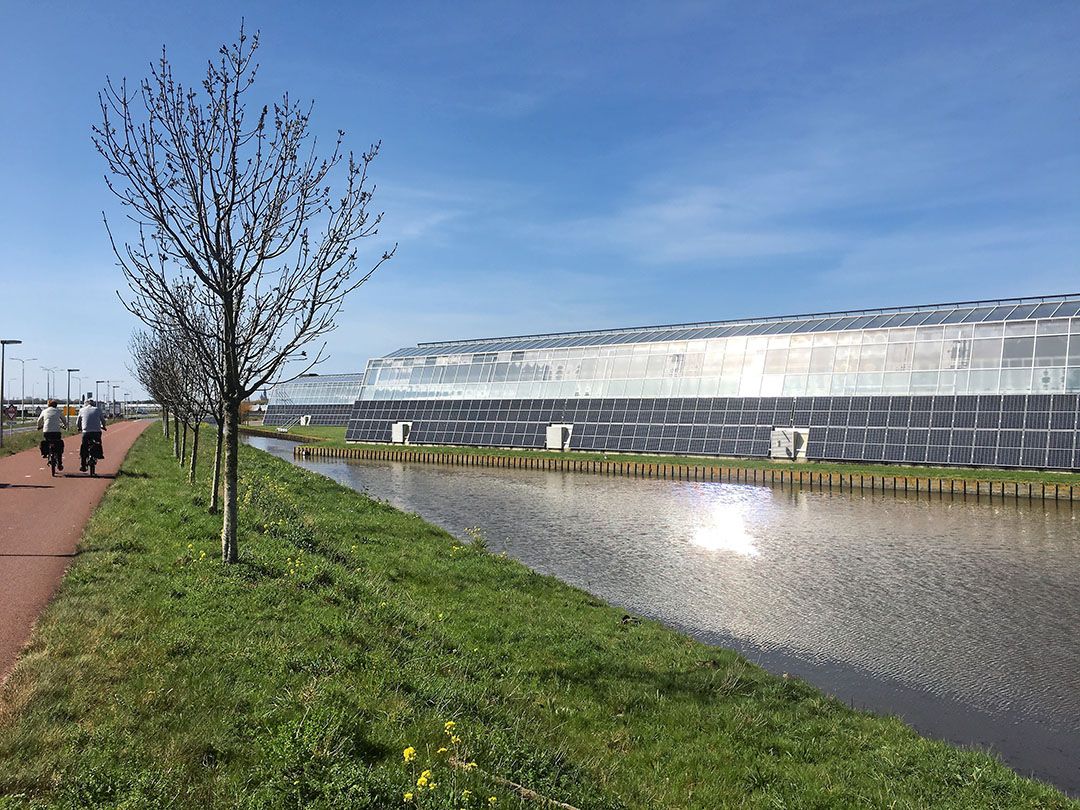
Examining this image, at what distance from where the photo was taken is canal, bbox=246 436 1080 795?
39.9 ft

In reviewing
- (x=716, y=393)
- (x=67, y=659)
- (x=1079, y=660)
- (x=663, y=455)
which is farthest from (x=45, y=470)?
(x=716, y=393)

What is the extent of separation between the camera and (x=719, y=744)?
9414mm

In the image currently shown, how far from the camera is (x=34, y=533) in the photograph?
14.6m

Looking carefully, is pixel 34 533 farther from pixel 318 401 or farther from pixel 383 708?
pixel 318 401

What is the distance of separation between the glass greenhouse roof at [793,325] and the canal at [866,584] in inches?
794

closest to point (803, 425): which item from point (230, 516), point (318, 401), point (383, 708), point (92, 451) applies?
point (92, 451)

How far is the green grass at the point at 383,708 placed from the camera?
6.34 meters

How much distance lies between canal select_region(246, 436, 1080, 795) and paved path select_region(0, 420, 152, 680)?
11137 millimetres

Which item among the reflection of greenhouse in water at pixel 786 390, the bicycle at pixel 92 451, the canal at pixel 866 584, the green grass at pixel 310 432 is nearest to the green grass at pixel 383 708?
the canal at pixel 866 584

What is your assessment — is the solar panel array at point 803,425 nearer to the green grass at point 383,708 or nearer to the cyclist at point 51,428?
the green grass at point 383,708

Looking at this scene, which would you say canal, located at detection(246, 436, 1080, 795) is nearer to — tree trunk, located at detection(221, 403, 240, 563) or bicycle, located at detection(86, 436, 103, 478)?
tree trunk, located at detection(221, 403, 240, 563)

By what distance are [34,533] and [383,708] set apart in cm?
1049

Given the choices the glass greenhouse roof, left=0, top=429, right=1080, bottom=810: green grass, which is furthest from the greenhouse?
left=0, top=429, right=1080, bottom=810: green grass

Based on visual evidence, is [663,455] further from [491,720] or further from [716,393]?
[491,720]
